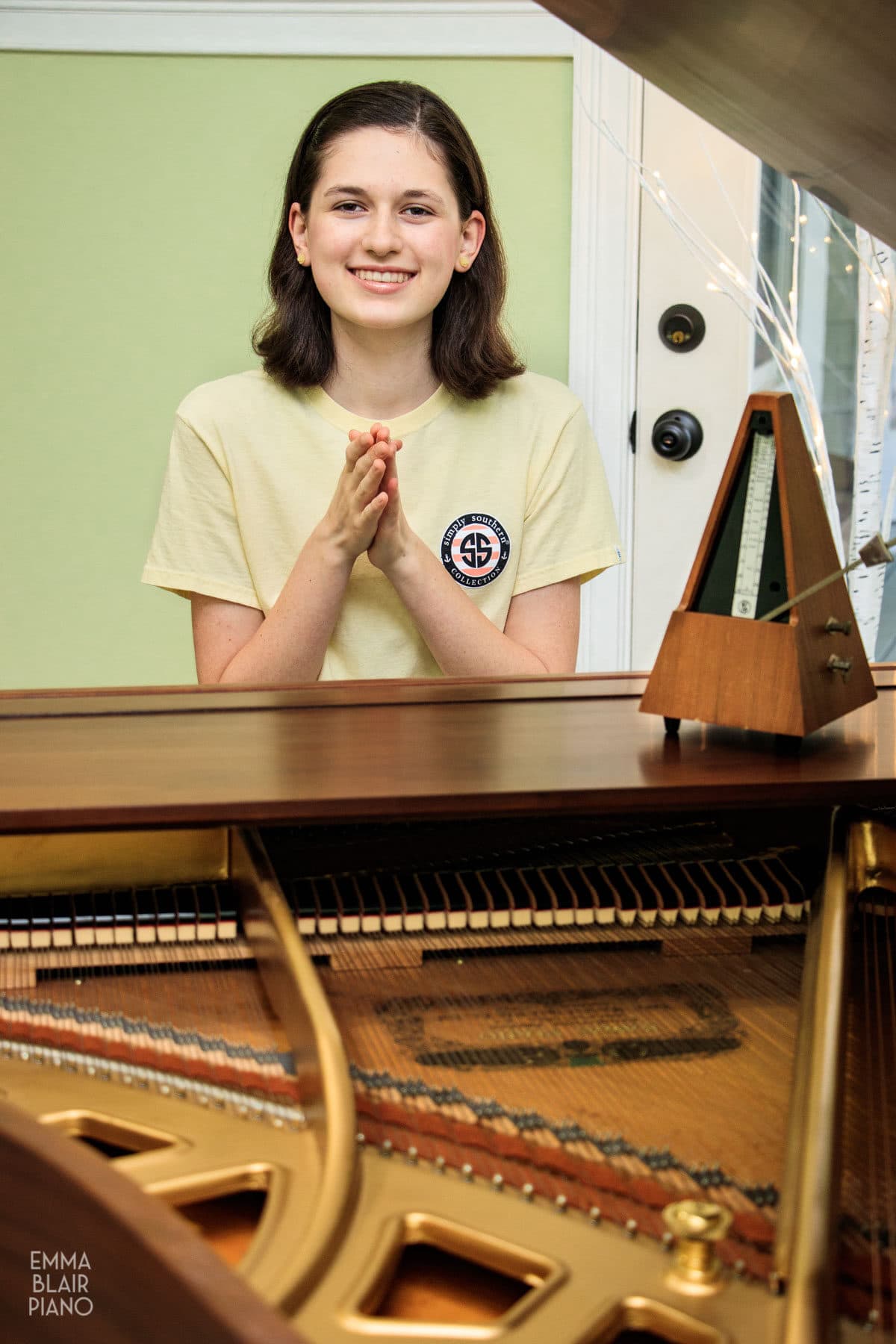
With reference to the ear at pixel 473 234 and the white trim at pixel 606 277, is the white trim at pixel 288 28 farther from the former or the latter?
the ear at pixel 473 234

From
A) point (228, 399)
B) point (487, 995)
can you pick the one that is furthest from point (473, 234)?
point (487, 995)

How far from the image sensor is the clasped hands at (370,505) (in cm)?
158

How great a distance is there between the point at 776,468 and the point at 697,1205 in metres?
0.68

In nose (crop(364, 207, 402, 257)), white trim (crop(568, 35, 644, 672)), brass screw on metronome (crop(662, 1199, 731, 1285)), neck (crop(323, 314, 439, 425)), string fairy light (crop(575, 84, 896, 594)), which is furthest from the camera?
white trim (crop(568, 35, 644, 672))

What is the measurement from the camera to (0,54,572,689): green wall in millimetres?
2627

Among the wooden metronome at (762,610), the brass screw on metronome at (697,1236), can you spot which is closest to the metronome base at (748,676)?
the wooden metronome at (762,610)

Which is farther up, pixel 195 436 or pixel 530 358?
pixel 530 358

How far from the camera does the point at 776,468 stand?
114cm

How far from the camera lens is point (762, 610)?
44.9 inches

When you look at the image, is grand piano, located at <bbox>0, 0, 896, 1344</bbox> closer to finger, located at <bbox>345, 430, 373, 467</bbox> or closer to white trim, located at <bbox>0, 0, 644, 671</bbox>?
finger, located at <bbox>345, 430, 373, 467</bbox>

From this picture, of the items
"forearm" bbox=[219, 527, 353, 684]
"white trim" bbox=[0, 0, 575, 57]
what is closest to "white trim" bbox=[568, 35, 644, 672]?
"white trim" bbox=[0, 0, 575, 57]

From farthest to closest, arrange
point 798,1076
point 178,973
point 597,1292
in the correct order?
1. point 178,973
2. point 798,1076
3. point 597,1292

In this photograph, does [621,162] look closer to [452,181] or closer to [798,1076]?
[452,181]

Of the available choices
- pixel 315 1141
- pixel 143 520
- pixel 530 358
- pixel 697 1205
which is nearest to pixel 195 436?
pixel 143 520
